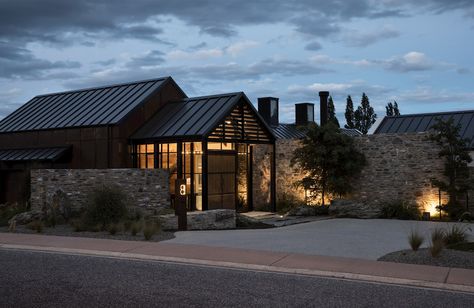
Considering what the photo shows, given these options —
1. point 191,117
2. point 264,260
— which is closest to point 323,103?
point 191,117

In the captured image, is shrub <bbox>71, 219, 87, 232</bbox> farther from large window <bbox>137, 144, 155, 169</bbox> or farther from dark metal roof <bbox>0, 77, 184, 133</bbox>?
dark metal roof <bbox>0, 77, 184, 133</bbox>

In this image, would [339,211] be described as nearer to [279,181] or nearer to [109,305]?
[279,181]

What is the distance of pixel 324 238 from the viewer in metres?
15.6

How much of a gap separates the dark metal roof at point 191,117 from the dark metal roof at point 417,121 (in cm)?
906

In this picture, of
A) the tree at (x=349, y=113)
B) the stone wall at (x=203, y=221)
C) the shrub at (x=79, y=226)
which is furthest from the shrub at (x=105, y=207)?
the tree at (x=349, y=113)

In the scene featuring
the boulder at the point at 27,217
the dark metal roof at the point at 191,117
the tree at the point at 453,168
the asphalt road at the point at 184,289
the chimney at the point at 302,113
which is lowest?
the asphalt road at the point at 184,289

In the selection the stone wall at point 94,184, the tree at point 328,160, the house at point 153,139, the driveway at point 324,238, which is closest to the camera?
the driveway at point 324,238

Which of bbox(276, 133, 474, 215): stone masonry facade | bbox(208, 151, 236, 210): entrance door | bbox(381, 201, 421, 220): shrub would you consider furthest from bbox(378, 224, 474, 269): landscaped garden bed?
bbox(208, 151, 236, 210): entrance door

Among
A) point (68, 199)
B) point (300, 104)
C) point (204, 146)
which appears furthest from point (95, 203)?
Answer: point (300, 104)

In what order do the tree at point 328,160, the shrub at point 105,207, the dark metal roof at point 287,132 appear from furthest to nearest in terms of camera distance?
the dark metal roof at point 287,132, the tree at point 328,160, the shrub at point 105,207

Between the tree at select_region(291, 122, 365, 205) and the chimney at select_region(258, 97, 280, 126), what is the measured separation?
49.2 ft

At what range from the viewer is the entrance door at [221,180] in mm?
23406

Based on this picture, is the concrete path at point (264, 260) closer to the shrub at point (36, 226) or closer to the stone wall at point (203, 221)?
the shrub at point (36, 226)

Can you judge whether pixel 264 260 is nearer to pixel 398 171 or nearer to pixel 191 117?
pixel 398 171
